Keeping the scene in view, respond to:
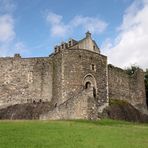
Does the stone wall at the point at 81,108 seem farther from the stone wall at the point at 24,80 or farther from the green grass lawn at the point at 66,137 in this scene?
the green grass lawn at the point at 66,137

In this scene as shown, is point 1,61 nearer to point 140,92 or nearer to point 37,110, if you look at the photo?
point 37,110

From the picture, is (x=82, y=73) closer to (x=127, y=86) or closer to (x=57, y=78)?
(x=57, y=78)

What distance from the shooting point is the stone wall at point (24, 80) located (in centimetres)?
4819

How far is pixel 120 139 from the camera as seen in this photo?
2467cm

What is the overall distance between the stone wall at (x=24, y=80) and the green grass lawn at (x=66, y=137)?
63.2ft

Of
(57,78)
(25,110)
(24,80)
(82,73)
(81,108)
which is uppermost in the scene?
(82,73)

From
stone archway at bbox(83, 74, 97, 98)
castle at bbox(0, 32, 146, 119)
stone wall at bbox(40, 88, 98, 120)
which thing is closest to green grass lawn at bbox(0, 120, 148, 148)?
stone wall at bbox(40, 88, 98, 120)

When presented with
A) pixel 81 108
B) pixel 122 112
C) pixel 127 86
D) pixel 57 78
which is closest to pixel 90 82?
pixel 57 78

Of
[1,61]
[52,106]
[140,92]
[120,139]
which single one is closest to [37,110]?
[52,106]

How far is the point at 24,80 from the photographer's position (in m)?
48.9

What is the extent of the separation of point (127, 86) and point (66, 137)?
33.0 m

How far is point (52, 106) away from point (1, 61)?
9.21 m

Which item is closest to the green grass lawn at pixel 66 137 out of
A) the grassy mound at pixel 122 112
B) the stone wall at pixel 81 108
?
the stone wall at pixel 81 108

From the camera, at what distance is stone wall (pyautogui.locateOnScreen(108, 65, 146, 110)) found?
52.6m
